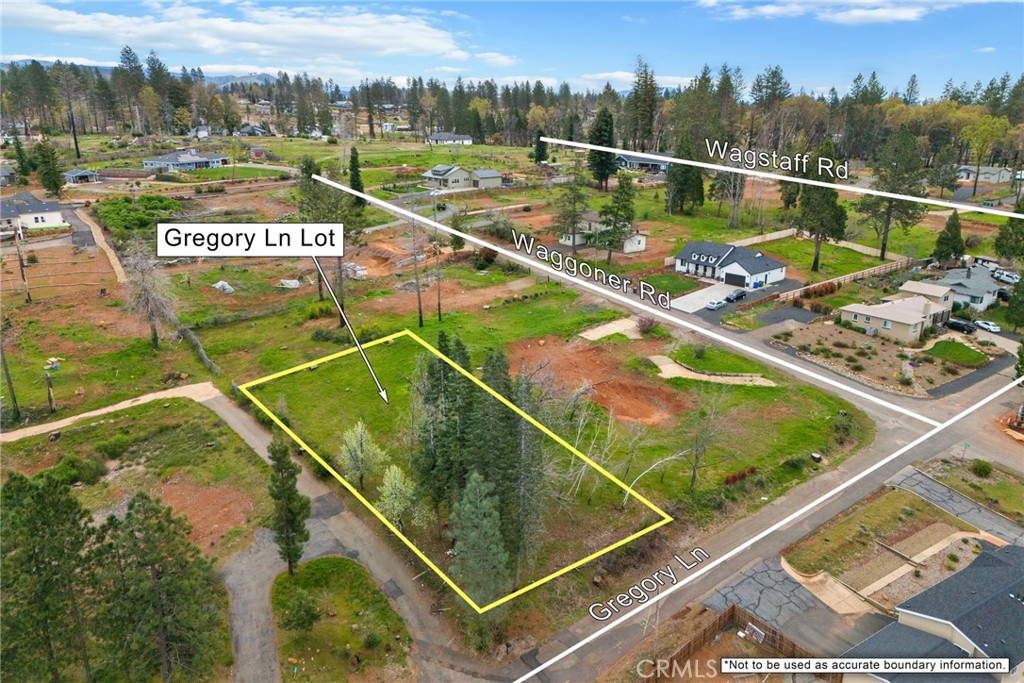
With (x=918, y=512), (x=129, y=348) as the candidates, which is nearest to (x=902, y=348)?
(x=918, y=512)

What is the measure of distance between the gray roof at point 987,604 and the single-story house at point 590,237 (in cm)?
4598

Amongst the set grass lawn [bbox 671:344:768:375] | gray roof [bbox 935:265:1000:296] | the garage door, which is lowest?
grass lawn [bbox 671:344:768:375]

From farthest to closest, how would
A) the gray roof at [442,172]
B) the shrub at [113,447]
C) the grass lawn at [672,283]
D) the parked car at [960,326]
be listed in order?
the gray roof at [442,172], the grass lawn at [672,283], the parked car at [960,326], the shrub at [113,447]

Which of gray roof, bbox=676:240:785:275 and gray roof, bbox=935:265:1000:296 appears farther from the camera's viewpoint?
gray roof, bbox=676:240:785:275

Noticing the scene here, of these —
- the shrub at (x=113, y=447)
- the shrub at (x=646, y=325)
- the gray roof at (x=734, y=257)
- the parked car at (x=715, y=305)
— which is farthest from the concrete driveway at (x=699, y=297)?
the shrub at (x=113, y=447)

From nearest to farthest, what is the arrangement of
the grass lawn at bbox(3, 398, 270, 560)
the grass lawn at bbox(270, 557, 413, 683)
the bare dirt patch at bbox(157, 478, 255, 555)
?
the grass lawn at bbox(270, 557, 413, 683) → the bare dirt patch at bbox(157, 478, 255, 555) → the grass lawn at bbox(3, 398, 270, 560)

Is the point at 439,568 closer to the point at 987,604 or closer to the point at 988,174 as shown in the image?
the point at 987,604

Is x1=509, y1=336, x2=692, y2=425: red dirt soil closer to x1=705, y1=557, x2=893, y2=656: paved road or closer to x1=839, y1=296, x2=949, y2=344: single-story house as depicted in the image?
x1=705, y1=557, x2=893, y2=656: paved road

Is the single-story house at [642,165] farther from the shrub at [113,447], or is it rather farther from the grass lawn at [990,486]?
the shrub at [113,447]

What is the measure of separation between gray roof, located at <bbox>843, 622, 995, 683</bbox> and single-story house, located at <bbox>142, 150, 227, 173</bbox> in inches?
4168

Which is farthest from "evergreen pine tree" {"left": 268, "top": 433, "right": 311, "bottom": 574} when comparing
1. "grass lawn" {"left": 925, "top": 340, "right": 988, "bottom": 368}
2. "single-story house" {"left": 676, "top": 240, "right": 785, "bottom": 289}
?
"single-story house" {"left": 676, "top": 240, "right": 785, "bottom": 289}

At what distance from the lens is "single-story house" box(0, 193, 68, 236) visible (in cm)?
6612

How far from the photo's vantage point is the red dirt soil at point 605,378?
33.6 meters
